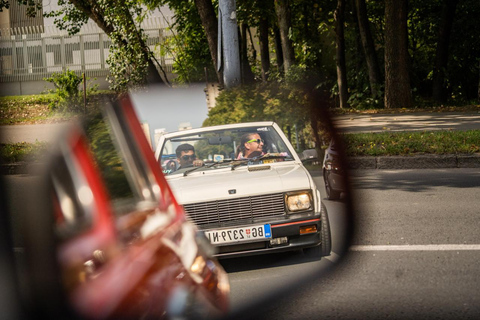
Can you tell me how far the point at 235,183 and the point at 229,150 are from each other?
0.28m

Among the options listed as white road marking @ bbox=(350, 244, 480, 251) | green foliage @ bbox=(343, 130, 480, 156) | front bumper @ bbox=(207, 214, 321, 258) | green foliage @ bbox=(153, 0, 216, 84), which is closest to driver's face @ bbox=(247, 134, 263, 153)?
front bumper @ bbox=(207, 214, 321, 258)

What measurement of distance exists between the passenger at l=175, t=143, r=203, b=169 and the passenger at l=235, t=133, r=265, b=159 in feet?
1.16

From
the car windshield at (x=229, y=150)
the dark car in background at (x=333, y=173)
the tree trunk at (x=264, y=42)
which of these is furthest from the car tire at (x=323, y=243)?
the tree trunk at (x=264, y=42)

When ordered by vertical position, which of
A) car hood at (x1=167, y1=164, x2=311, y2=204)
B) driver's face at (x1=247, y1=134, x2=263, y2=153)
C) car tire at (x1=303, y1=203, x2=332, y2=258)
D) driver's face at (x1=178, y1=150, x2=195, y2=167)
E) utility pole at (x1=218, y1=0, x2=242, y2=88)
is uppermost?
utility pole at (x1=218, y1=0, x2=242, y2=88)

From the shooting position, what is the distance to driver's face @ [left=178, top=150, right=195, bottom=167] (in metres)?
4.45

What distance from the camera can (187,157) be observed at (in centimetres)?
451

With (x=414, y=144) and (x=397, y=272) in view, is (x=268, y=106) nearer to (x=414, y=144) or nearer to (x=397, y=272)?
(x=397, y=272)

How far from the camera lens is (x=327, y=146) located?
390 centimetres

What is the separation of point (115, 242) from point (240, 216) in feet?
9.97

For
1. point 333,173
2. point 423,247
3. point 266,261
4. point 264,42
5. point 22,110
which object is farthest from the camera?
point 264,42

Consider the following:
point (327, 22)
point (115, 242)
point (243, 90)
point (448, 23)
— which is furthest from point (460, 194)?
point (327, 22)

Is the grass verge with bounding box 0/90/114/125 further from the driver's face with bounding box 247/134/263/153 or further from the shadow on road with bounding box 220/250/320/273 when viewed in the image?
the shadow on road with bounding box 220/250/320/273

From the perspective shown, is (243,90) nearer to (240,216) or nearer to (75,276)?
(240,216)

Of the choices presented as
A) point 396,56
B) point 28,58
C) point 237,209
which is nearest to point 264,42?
point 396,56
